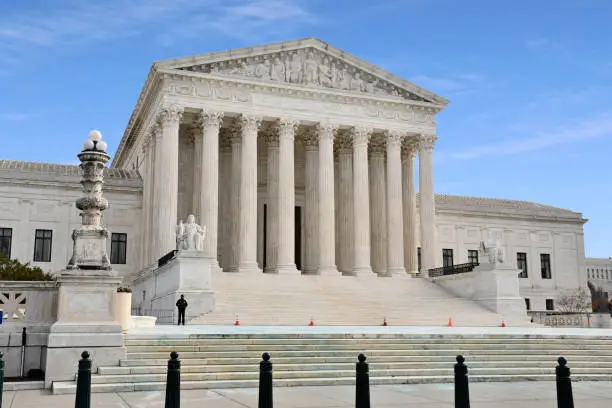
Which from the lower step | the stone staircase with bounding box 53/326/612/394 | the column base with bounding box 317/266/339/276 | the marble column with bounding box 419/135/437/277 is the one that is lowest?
the lower step

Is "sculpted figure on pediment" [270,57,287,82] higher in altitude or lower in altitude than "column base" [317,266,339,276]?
higher

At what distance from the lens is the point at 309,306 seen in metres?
37.9

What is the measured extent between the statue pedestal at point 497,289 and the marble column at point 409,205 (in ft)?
28.0

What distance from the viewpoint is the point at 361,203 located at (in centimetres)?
4956

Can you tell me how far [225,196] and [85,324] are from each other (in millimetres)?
35868

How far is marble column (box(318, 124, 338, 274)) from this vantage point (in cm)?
4772

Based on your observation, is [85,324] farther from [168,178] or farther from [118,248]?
[118,248]

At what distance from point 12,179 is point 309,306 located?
87.7 feet

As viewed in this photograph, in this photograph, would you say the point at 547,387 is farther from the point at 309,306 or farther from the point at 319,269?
the point at 319,269

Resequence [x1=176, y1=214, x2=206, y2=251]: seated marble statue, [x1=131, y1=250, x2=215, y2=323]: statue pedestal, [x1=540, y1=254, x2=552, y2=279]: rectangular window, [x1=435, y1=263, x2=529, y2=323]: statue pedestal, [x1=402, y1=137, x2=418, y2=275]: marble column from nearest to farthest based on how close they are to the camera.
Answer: [x1=131, y1=250, x2=215, y2=323]: statue pedestal < [x1=176, y1=214, x2=206, y2=251]: seated marble statue < [x1=435, y1=263, x2=529, y2=323]: statue pedestal < [x1=402, y1=137, x2=418, y2=275]: marble column < [x1=540, y1=254, x2=552, y2=279]: rectangular window

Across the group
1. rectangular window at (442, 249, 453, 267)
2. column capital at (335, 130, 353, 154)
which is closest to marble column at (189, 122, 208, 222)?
column capital at (335, 130, 353, 154)

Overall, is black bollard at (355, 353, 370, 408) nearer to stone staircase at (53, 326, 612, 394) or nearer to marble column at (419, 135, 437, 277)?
stone staircase at (53, 326, 612, 394)

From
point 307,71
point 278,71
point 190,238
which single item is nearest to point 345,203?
point 307,71

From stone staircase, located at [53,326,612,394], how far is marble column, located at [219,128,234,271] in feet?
101
